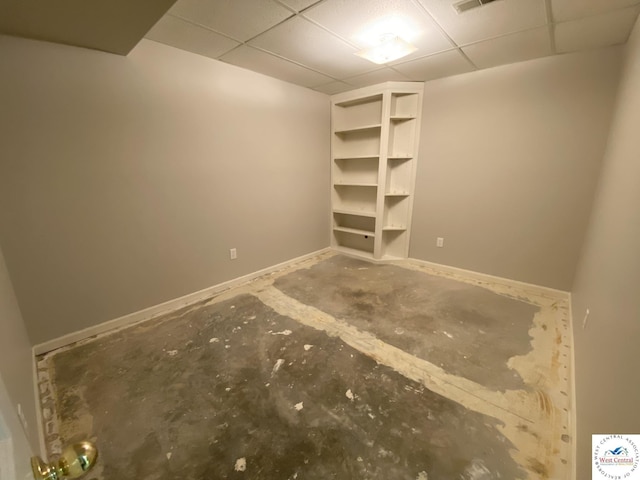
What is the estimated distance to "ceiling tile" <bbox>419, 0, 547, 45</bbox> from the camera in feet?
5.50

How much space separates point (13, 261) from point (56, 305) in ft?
1.31

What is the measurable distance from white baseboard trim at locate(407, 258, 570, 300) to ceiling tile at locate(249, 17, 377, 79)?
8.08 feet

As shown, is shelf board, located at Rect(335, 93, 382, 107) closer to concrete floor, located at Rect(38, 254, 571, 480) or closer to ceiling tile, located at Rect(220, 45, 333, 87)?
ceiling tile, located at Rect(220, 45, 333, 87)

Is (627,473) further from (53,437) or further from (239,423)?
(53,437)

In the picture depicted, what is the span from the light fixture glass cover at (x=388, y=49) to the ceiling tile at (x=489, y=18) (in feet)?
0.92

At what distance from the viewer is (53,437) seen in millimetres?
1319

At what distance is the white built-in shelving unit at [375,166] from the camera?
336 centimetres

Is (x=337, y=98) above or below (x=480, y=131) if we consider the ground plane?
above

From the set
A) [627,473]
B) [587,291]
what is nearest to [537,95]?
[587,291]

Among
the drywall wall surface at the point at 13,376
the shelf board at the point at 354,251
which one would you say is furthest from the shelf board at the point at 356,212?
the drywall wall surface at the point at 13,376

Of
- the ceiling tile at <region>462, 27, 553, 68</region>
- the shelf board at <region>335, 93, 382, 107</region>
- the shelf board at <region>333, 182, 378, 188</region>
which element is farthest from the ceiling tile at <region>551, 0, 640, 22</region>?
the shelf board at <region>333, 182, 378, 188</region>

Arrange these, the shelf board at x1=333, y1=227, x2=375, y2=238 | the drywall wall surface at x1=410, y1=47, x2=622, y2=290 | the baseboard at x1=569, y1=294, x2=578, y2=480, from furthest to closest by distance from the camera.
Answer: the shelf board at x1=333, y1=227, x2=375, y2=238 < the drywall wall surface at x1=410, y1=47, x2=622, y2=290 < the baseboard at x1=569, y1=294, x2=578, y2=480

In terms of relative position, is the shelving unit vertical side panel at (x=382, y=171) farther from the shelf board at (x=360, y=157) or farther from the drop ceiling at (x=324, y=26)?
the drop ceiling at (x=324, y=26)

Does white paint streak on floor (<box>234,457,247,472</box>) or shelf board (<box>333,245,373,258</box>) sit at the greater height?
shelf board (<box>333,245,373,258</box>)
